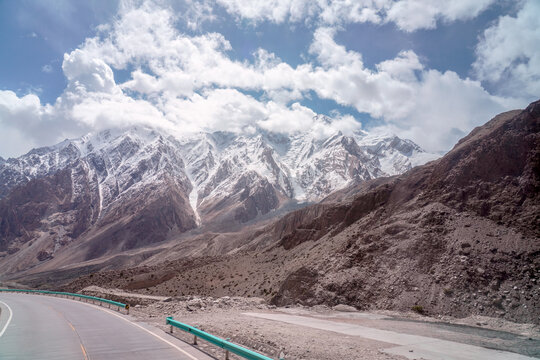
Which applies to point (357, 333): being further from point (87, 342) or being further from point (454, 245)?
point (454, 245)

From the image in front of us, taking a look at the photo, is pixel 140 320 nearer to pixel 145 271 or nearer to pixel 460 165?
pixel 460 165

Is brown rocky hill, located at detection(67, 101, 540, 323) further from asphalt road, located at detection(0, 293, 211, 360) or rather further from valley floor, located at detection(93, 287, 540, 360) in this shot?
asphalt road, located at detection(0, 293, 211, 360)

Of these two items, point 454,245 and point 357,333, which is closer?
point 357,333

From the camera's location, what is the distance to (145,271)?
79500 millimetres

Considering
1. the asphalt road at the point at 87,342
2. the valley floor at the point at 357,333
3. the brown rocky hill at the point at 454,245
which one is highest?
the brown rocky hill at the point at 454,245

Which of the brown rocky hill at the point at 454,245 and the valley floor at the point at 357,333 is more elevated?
the brown rocky hill at the point at 454,245

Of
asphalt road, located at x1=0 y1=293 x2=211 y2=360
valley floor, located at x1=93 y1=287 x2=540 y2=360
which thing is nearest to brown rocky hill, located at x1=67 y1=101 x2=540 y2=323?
valley floor, located at x1=93 y1=287 x2=540 y2=360

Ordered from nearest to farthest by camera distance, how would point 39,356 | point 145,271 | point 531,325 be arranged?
point 39,356
point 531,325
point 145,271

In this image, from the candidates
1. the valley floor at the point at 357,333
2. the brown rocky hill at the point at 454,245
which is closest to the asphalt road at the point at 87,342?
the valley floor at the point at 357,333

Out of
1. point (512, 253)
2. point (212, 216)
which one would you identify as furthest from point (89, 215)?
point (512, 253)

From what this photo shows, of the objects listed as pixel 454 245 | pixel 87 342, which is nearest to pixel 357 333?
pixel 87 342

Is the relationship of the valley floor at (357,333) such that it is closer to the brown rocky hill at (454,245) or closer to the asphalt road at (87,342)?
the asphalt road at (87,342)

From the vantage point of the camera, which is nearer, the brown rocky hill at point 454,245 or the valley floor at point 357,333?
the valley floor at point 357,333

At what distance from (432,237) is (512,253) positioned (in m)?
5.68
